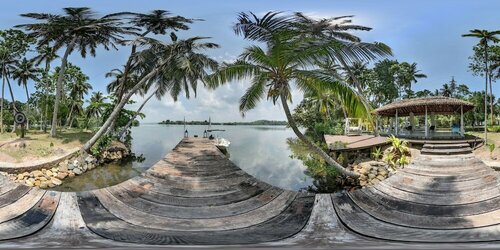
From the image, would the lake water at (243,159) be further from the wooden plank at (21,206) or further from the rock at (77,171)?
the wooden plank at (21,206)

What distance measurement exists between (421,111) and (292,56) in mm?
2318

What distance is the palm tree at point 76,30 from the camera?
21.9ft

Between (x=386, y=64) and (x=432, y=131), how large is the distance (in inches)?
49.3

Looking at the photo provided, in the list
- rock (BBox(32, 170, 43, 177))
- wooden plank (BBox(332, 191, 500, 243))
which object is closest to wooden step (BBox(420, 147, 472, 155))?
wooden plank (BBox(332, 191, 500, 243))

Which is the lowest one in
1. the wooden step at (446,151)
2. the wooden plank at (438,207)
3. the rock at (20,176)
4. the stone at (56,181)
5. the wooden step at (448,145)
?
the stone at (56,181)

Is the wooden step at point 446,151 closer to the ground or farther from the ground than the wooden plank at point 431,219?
farther from the ground

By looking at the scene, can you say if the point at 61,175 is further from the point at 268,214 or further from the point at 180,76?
the point at 268,214

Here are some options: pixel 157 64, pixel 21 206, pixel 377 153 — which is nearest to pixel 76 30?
pixel 157 64

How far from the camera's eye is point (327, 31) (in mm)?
4914

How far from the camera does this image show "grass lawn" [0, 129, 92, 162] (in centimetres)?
662

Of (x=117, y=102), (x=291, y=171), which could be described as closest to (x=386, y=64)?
(x=291, y=171)

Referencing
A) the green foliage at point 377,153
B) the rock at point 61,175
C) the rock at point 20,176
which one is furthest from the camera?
the rock at point 61,175

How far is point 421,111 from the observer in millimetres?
5207

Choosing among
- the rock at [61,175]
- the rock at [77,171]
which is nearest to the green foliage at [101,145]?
the rock at [77,171]
